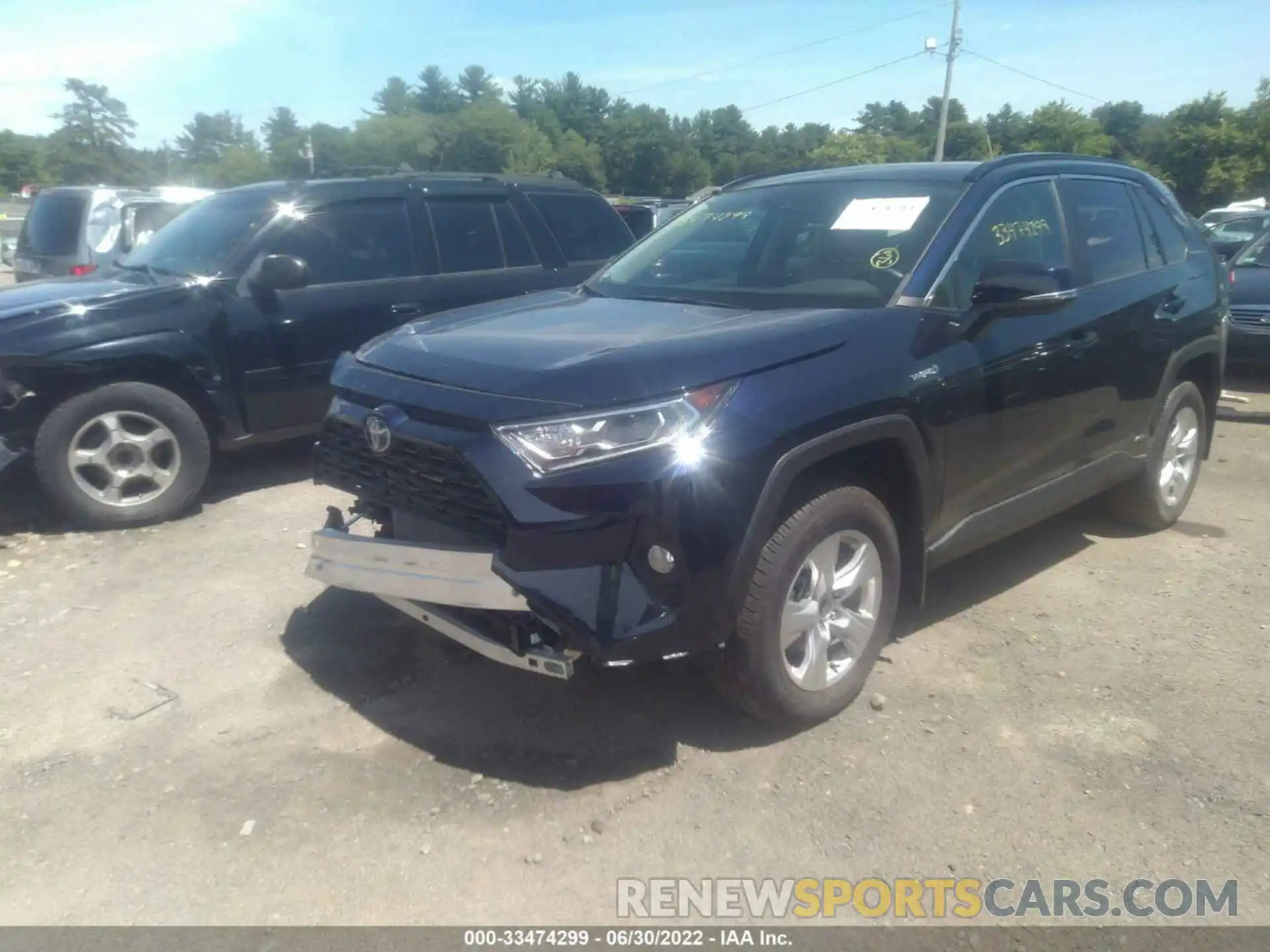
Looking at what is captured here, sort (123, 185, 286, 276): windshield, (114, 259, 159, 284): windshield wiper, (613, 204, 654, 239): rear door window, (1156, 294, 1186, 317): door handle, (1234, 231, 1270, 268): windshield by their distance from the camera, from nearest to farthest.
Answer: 1. (1156, 294, 1186, 317): door handle
2. (114, 259, 159, 284): windshield wiper
3. (123, 185, 286, 276): windshield
4. (1234, 231, 1270, 268): windshield
5. (613, 204, 654, 239): rear door window

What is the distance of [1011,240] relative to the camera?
402 cm

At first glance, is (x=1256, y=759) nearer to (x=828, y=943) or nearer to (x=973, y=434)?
(x=973, y=434)

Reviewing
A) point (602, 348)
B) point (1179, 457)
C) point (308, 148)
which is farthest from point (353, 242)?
point (308, 148)

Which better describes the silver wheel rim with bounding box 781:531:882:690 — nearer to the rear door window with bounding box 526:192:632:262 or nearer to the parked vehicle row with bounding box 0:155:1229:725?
the parked vehicle row with bounding box 0:155:1229:725

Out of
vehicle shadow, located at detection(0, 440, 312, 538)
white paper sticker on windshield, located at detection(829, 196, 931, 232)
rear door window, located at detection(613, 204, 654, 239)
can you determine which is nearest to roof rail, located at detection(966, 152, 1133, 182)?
white paper sticker on windshield, located at detection(829, 196, 931, 232)

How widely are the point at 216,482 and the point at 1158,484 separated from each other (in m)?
5.48

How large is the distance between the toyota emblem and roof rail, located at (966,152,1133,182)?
8.00 ft

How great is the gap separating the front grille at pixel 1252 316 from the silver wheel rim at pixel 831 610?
304 inches

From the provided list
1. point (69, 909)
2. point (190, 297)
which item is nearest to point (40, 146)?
point (190, 297)

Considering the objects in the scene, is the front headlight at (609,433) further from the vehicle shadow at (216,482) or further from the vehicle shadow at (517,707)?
the vehicle shadow at (216,482)

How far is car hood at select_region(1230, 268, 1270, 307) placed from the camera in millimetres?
9398

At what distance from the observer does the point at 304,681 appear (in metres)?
3.79

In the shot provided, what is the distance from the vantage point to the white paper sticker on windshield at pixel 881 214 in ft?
12.5

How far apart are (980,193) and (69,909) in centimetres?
384
